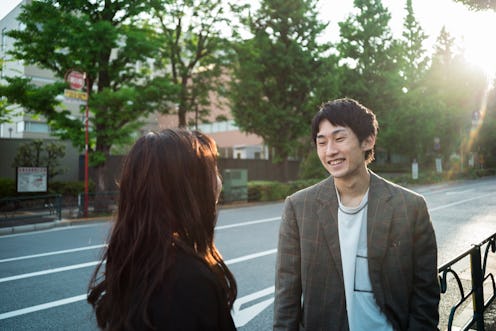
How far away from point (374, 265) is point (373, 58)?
103ft

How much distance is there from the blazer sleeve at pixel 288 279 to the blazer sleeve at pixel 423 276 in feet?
1.99

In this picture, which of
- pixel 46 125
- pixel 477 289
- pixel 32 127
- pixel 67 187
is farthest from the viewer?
pixel 46 125

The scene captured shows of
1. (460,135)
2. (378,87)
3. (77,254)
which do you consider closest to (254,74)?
(378,87)

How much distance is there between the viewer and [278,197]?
20281 millimetres

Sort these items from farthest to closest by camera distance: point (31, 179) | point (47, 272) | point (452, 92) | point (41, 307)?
point (452, 92) < point (31, 179) < point (47, 272) < point (41, 307)

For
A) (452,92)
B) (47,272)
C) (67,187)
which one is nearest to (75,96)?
(67,187)

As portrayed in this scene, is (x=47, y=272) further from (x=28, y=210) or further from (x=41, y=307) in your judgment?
(x=28, y=210)

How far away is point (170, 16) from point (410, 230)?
20488 millimetres

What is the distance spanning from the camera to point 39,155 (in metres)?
19.2

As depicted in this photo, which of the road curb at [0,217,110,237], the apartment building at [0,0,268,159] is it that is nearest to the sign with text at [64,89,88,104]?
the road curb at [0,217,110,237]

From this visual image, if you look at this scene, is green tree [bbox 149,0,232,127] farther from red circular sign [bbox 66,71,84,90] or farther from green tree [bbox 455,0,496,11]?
green tree [bbox 455,0,496,11]

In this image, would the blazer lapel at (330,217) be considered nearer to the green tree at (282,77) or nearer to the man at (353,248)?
the man at (353,248)

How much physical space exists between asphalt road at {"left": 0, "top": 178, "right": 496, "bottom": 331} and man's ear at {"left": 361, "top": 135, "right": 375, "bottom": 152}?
8.05ft

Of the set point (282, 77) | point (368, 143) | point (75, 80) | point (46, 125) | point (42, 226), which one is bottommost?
point (42, 226)
